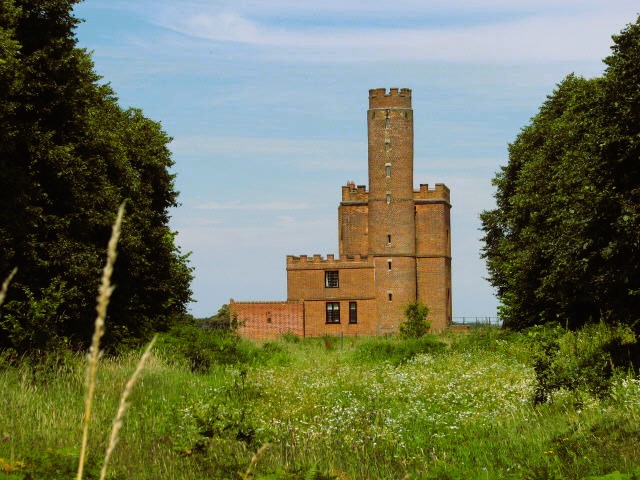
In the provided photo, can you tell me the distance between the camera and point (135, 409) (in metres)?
14.5

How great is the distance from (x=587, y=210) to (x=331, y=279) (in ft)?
156

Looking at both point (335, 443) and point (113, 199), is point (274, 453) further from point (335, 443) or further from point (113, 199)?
point (113, 199)

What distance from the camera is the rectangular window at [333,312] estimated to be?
6800 cm

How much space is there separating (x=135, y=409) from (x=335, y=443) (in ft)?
13.7

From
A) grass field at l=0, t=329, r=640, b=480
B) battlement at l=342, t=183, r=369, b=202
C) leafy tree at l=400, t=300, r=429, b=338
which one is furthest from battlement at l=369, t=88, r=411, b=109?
grass field at l=0, t=329, r=640, b=480

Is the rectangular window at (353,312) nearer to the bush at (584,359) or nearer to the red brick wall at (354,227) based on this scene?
the red brick wall at (354,227)

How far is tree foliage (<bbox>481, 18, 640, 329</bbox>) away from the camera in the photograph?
20.5 meters

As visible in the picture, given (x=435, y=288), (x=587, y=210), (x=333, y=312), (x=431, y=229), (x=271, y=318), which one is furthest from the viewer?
(x=431, y=229)

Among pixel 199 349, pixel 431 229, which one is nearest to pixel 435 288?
pixel 431 229

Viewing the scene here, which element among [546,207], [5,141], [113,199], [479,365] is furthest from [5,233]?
[546,207]

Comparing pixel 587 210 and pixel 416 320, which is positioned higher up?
pixel 587 210

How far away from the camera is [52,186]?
24.5 m

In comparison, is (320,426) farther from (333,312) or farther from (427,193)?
(427,193)

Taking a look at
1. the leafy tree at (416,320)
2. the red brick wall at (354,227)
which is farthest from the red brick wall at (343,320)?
the red brick wall at (354,227)
